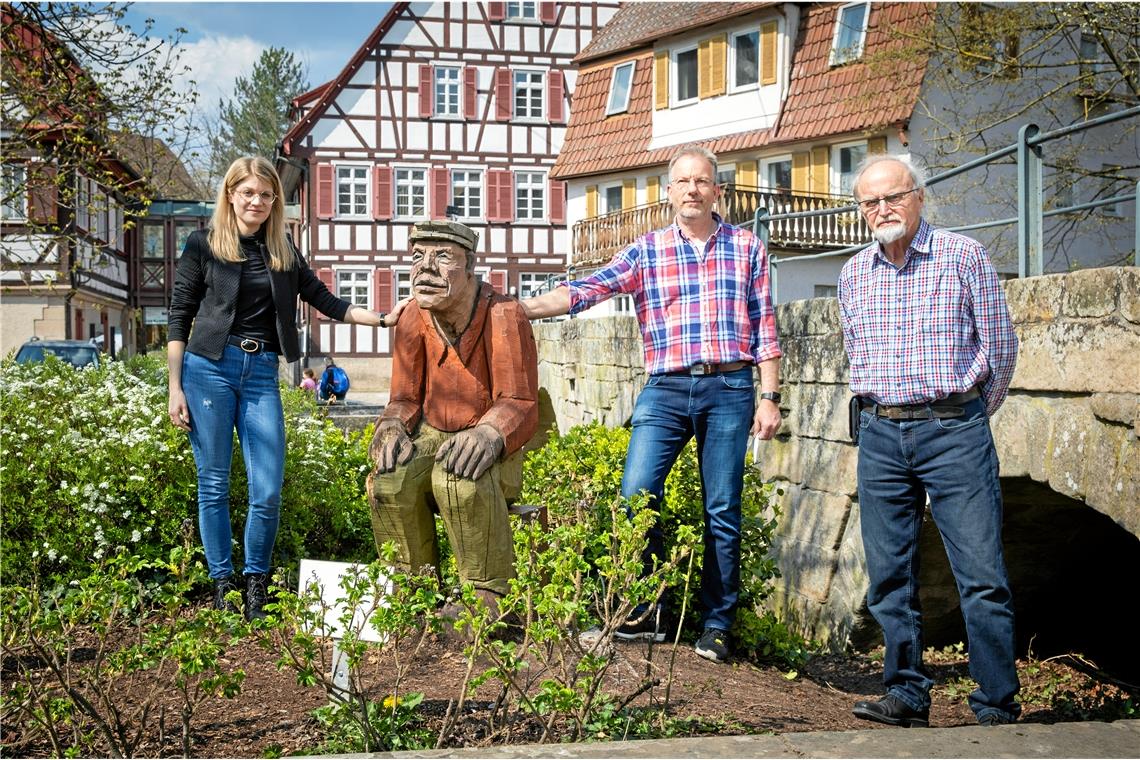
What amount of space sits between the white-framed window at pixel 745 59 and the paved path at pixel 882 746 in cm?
2181

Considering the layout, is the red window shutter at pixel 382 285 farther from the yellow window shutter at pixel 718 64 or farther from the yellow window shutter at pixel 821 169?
the yellow window shutter at pixel 821 169

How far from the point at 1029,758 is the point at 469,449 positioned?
6.59 feet

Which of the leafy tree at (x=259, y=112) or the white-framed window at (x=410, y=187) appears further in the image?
the leafy tree at (x=259, y=112)

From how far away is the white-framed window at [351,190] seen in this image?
31.2 meters

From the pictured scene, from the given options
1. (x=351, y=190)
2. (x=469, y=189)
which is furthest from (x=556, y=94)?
(x=351, y=190)

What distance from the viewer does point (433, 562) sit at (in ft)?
14.3

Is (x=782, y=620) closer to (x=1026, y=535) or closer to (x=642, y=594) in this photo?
(x=1026, y=535)

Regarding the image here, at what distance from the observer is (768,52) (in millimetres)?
23203

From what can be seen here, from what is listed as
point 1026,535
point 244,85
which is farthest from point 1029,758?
point 244,85

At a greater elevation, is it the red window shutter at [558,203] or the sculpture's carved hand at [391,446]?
the red window shutter at [558,203]

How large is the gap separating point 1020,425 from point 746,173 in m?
20.1

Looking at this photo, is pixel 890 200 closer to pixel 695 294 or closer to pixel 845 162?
pixel 695 294

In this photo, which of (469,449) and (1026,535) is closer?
(469,449)

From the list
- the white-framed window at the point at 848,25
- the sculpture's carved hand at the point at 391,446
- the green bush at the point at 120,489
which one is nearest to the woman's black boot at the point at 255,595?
the green bush at the point at 120,489
